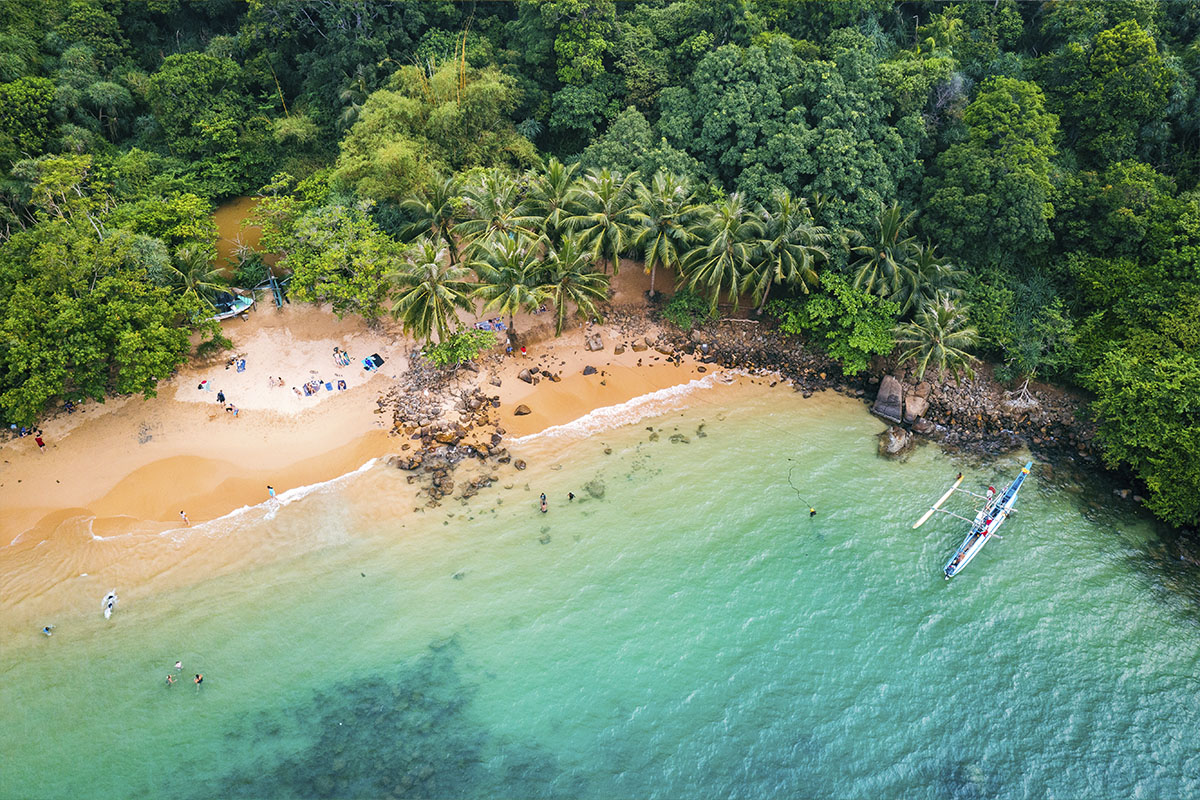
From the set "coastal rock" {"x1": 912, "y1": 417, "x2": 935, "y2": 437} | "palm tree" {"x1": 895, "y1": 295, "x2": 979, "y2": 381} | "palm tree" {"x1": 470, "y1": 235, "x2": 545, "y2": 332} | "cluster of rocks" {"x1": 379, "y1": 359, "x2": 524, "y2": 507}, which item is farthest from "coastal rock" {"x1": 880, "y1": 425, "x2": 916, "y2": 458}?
"palm tree" {"x1": 470, "y1": 235, "x2": 545, "y2": 332}

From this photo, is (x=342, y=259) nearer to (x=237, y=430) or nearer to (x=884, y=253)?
(x=237, y=430)

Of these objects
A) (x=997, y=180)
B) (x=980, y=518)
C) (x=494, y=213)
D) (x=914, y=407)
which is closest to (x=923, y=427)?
(x=914, y=407)

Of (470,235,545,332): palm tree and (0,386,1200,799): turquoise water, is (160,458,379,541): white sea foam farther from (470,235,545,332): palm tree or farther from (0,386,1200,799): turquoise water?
(470,235,545,332): palm tree

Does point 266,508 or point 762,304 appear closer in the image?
point 266,508

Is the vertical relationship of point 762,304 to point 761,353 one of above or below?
above

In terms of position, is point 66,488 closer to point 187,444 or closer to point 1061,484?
point 187,444
